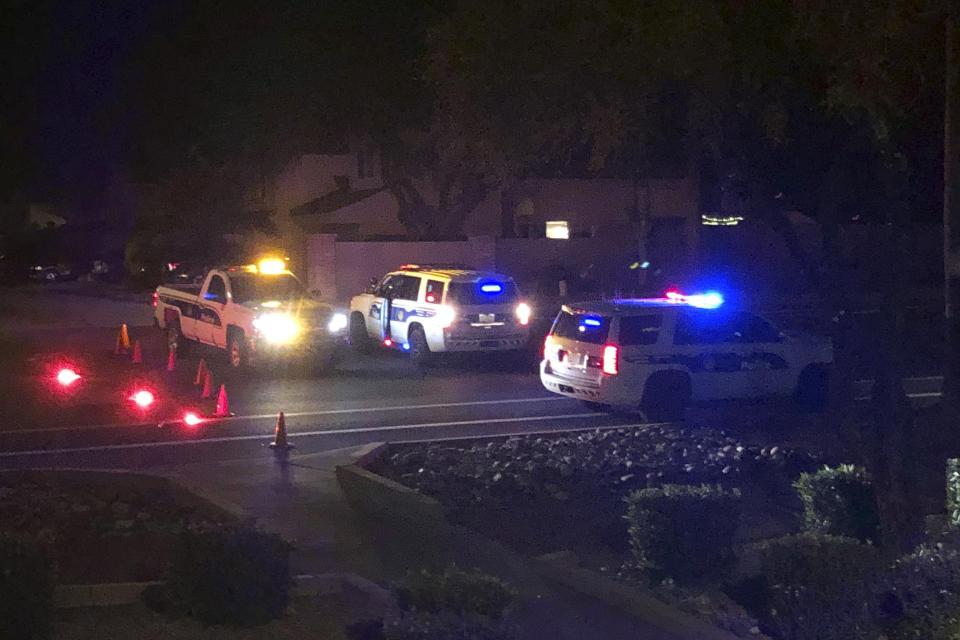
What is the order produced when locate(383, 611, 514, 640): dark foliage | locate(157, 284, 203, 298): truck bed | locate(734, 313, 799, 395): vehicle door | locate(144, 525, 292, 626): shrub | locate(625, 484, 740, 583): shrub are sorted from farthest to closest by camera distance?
locate(157, 284, 203, 298): truck bed, locate(734, 313, 799, 395): vehicle door, locate(625, 484, 740, 583): shrub, locate(144, 525, 292, 626): shrub, locate(383, 611, 514, 640): dark foliage

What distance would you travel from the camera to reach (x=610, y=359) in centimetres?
1575

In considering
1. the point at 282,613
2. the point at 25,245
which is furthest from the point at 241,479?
the point at 25,245

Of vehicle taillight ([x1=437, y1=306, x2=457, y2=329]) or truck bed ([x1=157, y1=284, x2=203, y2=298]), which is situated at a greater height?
truck bed ([x1=157, y1=284, x2=203, y2=298])

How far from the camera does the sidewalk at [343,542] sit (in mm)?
7285

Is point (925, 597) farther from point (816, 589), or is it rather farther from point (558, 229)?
point (558, 229)

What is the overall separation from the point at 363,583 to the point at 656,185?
36.3m

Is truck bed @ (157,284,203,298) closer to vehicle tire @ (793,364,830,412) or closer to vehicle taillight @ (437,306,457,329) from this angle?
vehicle taillight @ (437,306,457,329)

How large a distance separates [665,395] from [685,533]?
8.14 metres

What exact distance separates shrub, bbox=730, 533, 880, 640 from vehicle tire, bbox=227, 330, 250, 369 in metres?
14.9

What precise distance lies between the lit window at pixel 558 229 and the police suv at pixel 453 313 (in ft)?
71.6

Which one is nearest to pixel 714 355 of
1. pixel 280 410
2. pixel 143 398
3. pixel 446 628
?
pixel 280 410

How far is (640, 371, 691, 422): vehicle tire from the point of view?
16.0 metres

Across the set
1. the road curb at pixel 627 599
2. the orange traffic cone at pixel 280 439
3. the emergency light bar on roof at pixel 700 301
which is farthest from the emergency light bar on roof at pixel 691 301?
the road curb at pixel 627 599

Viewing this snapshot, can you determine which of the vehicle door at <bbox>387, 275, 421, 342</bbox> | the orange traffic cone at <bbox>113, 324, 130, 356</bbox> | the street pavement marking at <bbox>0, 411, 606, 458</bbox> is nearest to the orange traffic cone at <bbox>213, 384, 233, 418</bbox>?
the street pavement marking at <bbox>0, 411, 606, 458</bbox>
